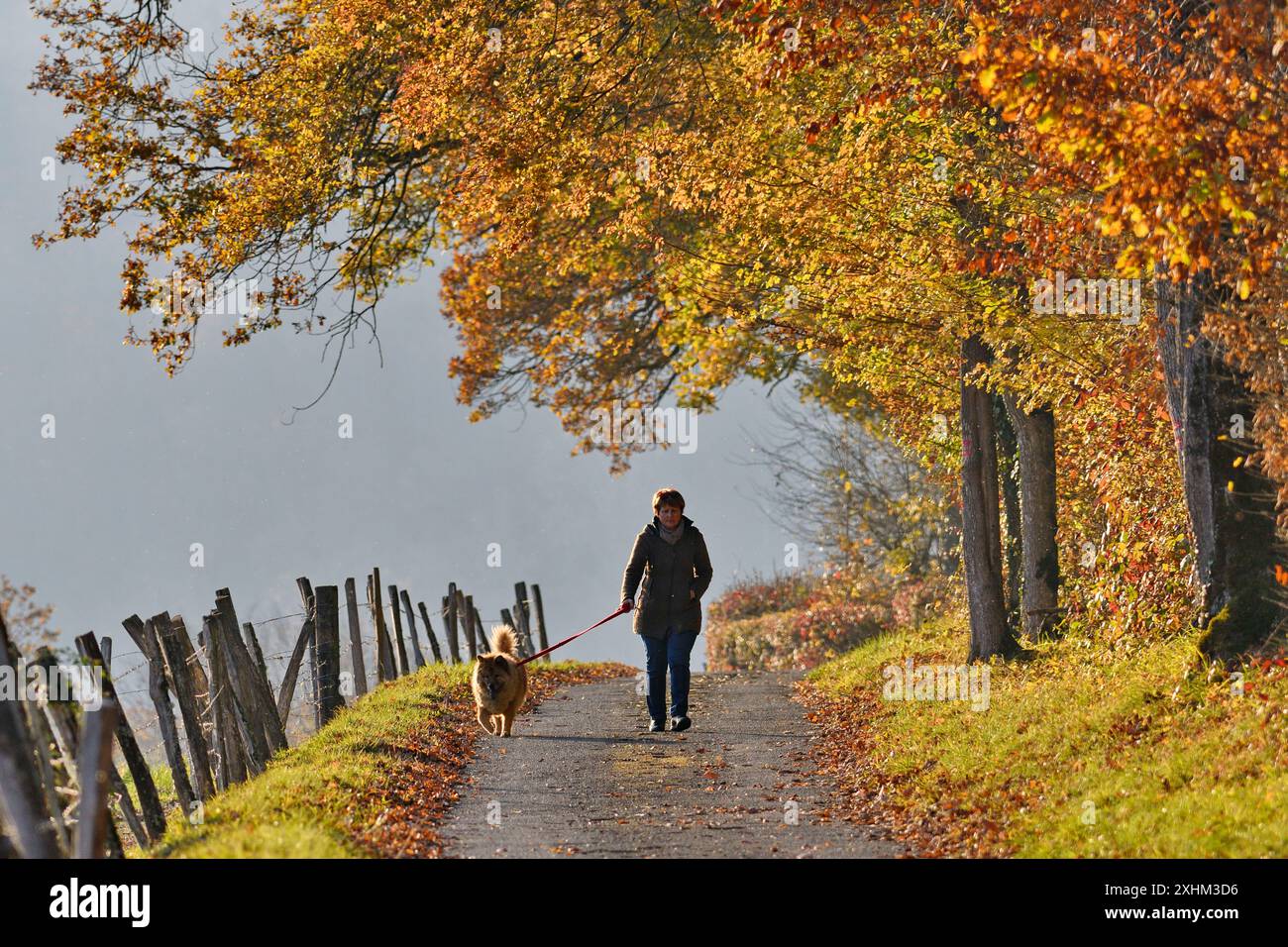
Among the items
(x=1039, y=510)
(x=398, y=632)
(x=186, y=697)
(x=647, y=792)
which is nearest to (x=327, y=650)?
(x=186, y=697)

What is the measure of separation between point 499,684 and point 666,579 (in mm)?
2360

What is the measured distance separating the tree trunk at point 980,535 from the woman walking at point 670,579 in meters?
5.67

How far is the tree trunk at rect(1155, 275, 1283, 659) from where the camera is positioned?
38.9 feet

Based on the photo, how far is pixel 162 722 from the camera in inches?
474

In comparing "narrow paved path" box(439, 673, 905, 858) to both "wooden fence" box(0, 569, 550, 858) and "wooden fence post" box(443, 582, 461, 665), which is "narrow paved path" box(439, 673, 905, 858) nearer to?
"wooden fence" box(0, 569, 550, 858)

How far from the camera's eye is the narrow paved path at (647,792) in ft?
31.7

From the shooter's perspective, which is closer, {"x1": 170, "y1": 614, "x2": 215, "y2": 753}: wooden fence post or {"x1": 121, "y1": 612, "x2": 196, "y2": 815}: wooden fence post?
{"x1": 121, "y1": 612, "x2": 196, "y2": 815}: wooden fence post

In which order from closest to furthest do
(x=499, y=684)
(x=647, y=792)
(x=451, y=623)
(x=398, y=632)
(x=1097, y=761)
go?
(x=1097, y=761) → (x=647, y=792) → (x=499, y=684) → (x=398, y=632) → (x=451, y=623)

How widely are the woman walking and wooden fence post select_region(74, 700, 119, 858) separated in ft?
23.9

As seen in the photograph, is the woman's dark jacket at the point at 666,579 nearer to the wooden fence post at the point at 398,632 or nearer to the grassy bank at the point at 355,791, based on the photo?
the grassy bank at the point at 355,791

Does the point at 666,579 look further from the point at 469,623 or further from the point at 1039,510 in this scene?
the point at 469,623

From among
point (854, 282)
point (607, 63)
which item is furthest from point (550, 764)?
point (607, 63)

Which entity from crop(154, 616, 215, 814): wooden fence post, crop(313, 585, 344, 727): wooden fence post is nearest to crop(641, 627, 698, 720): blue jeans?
crop(313, 585, 344, 727): wooden fence post
